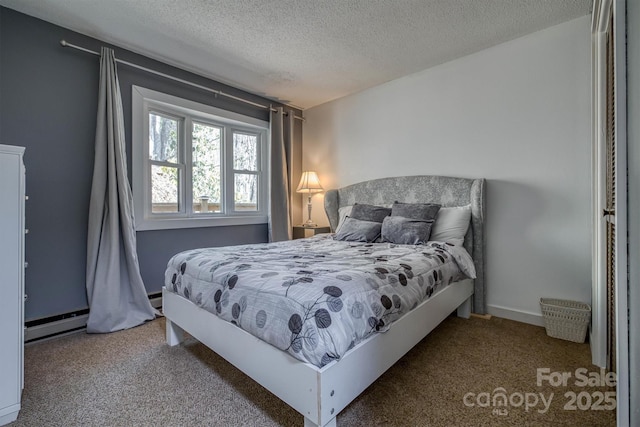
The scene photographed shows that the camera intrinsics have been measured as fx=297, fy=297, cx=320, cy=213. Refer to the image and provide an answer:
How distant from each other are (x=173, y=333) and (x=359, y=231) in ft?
5.52

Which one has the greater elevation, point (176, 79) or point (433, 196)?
point (176, 79)

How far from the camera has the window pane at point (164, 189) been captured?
296 centimetres

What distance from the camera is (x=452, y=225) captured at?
258 cm

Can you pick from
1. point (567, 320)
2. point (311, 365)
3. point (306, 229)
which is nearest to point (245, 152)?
point (306, 229)

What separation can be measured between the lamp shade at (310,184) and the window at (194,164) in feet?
1.54

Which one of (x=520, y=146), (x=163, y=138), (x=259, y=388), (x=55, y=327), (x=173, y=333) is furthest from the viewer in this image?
(x=163, y=138)

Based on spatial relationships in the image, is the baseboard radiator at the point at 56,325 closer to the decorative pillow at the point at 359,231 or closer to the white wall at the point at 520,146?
the decorative pillow at the point at 359,231

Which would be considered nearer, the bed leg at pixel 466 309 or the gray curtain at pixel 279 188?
the bed leg at pixel 466 309

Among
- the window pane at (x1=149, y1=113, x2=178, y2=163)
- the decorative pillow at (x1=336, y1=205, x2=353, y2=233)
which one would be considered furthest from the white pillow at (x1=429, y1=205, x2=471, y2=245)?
the window pane at (x1=149, y1=113, x2=178, y2=163)

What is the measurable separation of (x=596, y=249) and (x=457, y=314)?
45.0 inches

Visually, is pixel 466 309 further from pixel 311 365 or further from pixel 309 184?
pixel 309 184

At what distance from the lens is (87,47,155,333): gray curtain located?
238 cm

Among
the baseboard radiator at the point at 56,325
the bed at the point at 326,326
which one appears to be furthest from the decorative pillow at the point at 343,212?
the baseboard radiator at the point at 56,325

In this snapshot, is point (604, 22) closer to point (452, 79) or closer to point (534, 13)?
point (534, 13)
